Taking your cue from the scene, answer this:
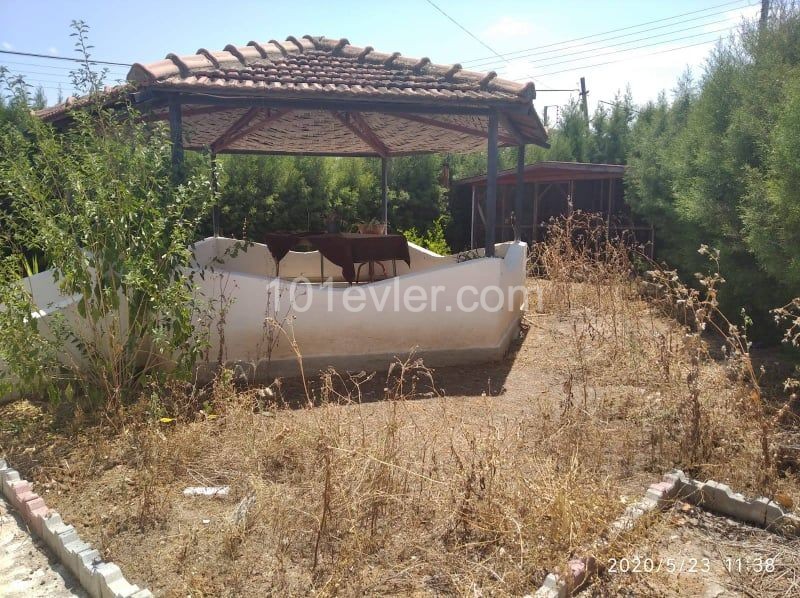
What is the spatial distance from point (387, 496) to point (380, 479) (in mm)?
212

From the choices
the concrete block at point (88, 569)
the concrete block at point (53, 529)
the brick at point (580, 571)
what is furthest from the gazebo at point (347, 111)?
the brick at point (580, 571)

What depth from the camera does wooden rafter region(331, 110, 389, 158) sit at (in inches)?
329

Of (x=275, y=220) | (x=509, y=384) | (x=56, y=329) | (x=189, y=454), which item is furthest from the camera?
(x=275, y=220)

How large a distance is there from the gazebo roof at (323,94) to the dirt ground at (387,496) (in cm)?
275

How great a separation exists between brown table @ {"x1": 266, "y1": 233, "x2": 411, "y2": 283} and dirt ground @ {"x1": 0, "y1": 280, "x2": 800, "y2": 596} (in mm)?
2988

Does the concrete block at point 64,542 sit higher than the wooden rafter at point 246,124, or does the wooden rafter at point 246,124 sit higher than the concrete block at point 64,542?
the wooden rafter at point 246,124

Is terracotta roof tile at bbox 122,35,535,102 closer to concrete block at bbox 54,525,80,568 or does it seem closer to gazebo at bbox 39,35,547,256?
gazebo at bbox 39,35,547,256

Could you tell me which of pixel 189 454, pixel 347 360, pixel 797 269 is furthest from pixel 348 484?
pixel 797 269

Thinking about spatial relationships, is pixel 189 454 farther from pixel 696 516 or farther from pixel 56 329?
pixel 696 516

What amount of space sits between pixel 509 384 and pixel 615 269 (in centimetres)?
368

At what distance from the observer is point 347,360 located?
6.41 metres

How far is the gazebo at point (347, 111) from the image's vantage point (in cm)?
584

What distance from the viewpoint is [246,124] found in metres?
8.09
